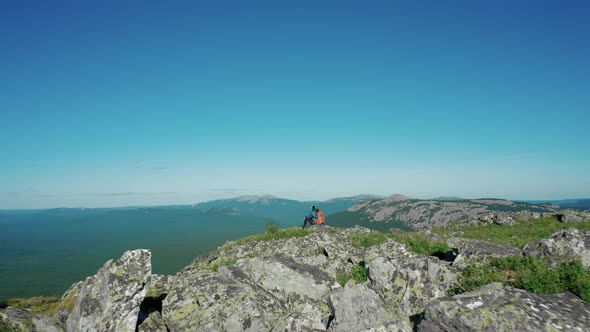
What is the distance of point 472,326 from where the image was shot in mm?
9109

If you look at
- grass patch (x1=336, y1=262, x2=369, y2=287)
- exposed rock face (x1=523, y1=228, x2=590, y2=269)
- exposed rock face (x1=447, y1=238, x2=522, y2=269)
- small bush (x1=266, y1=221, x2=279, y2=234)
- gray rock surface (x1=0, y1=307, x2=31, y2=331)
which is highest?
exposed rock face (x1=523, y1=228, x2=590, y2=269)

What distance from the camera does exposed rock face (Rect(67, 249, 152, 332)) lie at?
40.1ft

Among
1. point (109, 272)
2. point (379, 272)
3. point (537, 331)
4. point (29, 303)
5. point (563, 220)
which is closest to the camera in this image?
point (537, 331)

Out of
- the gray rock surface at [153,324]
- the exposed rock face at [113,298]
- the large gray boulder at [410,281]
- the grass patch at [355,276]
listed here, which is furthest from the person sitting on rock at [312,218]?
the gray rock surface at [153,324]

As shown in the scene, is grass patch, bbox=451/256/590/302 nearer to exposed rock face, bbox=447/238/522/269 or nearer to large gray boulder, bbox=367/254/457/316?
exposed rock face, bbox=447/238/522/269

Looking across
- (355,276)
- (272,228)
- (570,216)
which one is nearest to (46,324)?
(355,276)

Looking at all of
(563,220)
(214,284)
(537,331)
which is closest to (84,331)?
(214,284)

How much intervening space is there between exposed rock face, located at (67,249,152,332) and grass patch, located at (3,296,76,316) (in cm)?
307

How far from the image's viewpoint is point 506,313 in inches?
367

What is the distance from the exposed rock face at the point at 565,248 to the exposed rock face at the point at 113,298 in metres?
18.1

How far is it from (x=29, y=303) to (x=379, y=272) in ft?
59.3

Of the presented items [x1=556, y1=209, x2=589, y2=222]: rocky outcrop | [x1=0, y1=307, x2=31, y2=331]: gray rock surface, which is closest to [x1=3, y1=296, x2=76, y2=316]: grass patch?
[x1=0, y1=307, x2=31, y2=331]: gray rock surface

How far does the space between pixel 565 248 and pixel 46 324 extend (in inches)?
964

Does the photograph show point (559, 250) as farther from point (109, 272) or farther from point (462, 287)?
point (109, 272)
